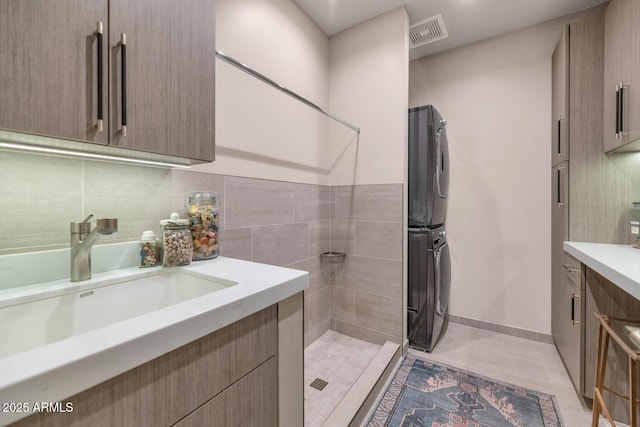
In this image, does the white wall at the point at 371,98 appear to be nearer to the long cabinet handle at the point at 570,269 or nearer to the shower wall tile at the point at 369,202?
the shower wall tile at the point at 369,202

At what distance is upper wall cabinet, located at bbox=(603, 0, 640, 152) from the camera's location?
135 centimetres

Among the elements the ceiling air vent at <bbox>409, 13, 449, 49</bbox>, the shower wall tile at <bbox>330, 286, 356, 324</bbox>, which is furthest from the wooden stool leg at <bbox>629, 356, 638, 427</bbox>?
the ceiling air vent at <bbox>409, 13, 449, 49</bbox>

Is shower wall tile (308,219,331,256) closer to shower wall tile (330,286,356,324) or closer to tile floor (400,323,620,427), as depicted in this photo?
shower wall tile (330,286,356,324)

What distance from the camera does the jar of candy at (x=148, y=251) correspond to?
3.37ft

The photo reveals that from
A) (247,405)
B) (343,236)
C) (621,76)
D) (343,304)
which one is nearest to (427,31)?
(621,76)

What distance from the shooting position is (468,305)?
254 centimetres

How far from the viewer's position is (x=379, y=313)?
208 centimetres

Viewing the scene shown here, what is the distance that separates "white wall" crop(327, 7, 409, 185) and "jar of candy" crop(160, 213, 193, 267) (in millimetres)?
1460

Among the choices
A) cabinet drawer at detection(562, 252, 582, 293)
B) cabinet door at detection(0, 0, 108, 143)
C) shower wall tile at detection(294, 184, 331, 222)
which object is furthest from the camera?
shower wall tile at detection(294, 184, 331, 222)

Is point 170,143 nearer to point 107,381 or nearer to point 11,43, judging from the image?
point 11,43

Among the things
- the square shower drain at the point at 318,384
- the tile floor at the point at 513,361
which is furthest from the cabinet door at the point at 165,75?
the tile floor at the point at 513,361

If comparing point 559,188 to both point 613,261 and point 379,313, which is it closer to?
point 613,261

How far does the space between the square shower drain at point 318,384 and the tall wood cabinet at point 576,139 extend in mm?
1503

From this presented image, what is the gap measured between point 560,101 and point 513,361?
1.94m
